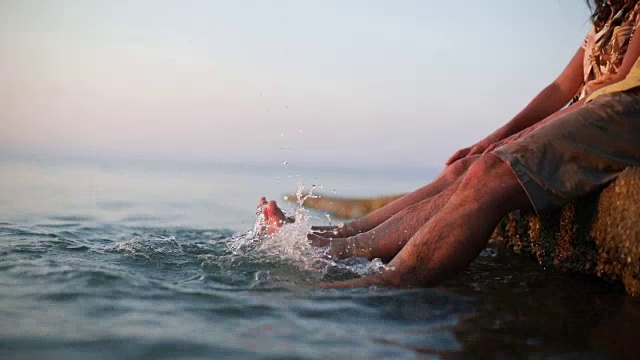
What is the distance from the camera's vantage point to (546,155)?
290 centimetres

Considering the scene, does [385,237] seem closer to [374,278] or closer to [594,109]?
A: [374,278]

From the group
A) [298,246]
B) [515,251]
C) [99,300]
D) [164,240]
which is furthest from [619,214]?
[164,240]

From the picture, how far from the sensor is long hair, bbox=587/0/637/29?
11.1 ft

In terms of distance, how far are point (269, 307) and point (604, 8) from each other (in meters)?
2.50

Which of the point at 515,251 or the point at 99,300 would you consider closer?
the point at 99,300

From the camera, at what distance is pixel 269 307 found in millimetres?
2494

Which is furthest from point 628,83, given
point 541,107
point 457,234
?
point 541,107

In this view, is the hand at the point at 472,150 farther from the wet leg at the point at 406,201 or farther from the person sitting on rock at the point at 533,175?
the person sitting on rock at the point at 533,175

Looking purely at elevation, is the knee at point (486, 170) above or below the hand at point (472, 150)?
below

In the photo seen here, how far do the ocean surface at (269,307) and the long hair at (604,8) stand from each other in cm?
142

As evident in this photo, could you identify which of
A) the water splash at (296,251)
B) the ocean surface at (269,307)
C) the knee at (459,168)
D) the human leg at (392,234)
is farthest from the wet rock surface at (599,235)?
the water splash at (296,251)

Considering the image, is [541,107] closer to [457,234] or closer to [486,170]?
[486,170]

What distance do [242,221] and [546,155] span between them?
4.25 meters

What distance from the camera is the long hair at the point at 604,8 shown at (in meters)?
3.37
